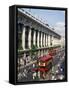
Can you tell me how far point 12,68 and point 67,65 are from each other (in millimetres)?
605

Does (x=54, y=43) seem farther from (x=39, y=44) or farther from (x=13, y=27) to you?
(x=13, y=27)

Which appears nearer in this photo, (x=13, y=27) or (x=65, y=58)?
(x=13, y=27)

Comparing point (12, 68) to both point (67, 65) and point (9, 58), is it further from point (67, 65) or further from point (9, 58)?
point (67, 65)

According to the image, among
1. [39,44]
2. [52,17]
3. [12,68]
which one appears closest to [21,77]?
[12,68]

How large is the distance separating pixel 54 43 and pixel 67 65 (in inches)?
10.7

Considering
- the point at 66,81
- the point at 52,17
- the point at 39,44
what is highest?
the point at 52,17

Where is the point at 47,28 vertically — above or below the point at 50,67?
Answer: above

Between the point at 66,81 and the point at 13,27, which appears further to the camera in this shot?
the point at 66,81

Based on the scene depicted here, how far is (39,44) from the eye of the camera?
4082mm

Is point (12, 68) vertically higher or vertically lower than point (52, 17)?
lower

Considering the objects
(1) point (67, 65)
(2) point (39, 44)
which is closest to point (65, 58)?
(1) point (67, 65)

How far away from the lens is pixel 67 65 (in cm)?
423

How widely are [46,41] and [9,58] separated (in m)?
0.41

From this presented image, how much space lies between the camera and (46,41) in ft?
13.6
